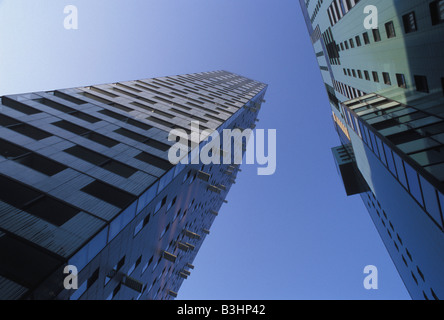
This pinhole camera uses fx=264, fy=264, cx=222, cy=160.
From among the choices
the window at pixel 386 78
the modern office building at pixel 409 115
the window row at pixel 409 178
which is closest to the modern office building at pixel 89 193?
the window row at pixel 409 178

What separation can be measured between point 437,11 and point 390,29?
7897 mm

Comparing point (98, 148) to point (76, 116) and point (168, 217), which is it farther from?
point (168, 217)

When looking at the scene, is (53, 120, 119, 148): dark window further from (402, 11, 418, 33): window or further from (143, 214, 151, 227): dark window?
(402, 11, 418, 33): window

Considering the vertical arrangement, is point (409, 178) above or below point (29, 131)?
below

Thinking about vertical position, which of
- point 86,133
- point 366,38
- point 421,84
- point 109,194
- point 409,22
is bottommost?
point 421,84

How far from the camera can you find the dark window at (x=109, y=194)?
13.3m

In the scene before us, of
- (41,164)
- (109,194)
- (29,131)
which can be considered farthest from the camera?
(29,131)

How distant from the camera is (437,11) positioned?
17453 millimetres

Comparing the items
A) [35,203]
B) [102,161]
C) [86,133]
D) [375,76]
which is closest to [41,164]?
[102,161]

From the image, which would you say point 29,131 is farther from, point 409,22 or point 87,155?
point 409,22

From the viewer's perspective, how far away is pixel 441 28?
16922 millimetres

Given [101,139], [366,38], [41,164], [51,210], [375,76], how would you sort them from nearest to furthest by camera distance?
[51,210], [41,164], [101,139], [375,76], [366,38]

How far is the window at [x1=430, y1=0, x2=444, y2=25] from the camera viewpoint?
1708cm
